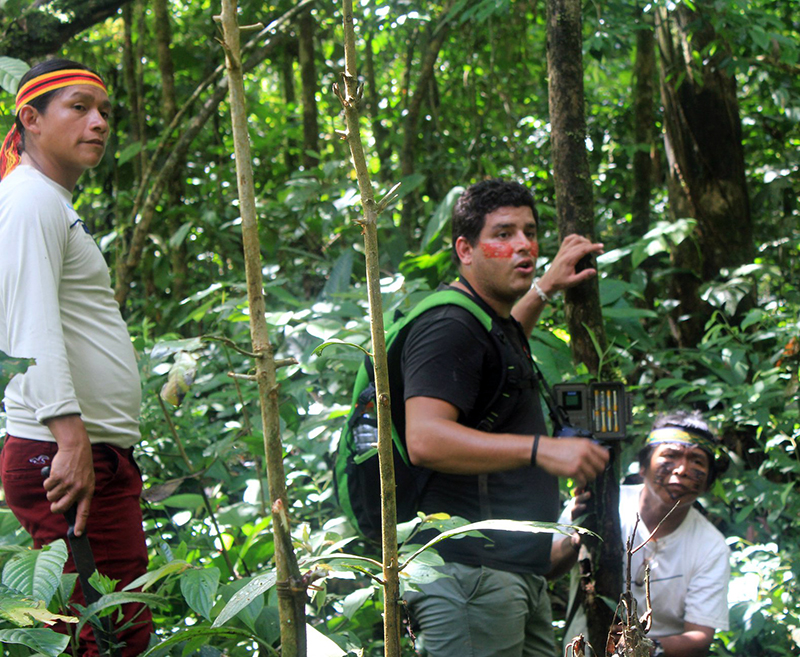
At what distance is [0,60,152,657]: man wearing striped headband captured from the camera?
1.75 m

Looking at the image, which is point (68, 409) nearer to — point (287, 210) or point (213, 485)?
point (213, 485)

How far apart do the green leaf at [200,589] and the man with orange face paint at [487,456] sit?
649 mm

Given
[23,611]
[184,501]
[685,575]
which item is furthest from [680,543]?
[23,611]

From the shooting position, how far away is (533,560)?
83.8 inches

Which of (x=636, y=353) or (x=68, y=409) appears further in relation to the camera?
(x=636, y=353)

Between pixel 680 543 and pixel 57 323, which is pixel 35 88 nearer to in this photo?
pixel 57 323

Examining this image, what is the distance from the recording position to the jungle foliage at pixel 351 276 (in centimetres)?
215

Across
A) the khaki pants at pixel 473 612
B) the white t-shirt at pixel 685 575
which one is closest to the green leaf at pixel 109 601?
the khaki pants at pixel 473 612

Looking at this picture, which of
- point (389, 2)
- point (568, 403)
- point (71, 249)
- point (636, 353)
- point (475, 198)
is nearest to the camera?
point (71, 249)

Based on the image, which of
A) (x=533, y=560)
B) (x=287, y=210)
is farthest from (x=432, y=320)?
(x=287, y=210)

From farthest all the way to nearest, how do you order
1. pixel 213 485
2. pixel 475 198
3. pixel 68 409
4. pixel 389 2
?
pixel 389 2
pixel 213 485
pixel 475 198
pixel 68 409

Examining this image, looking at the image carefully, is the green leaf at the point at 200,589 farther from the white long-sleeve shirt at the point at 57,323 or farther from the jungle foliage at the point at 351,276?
the white long-sleeve shirt at the point at 57,323

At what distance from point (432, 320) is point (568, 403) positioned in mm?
483

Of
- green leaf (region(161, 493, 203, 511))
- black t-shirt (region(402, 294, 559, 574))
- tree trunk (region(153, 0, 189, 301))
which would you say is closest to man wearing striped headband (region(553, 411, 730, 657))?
black t-shirt (region(402, 294, 559, 574))
